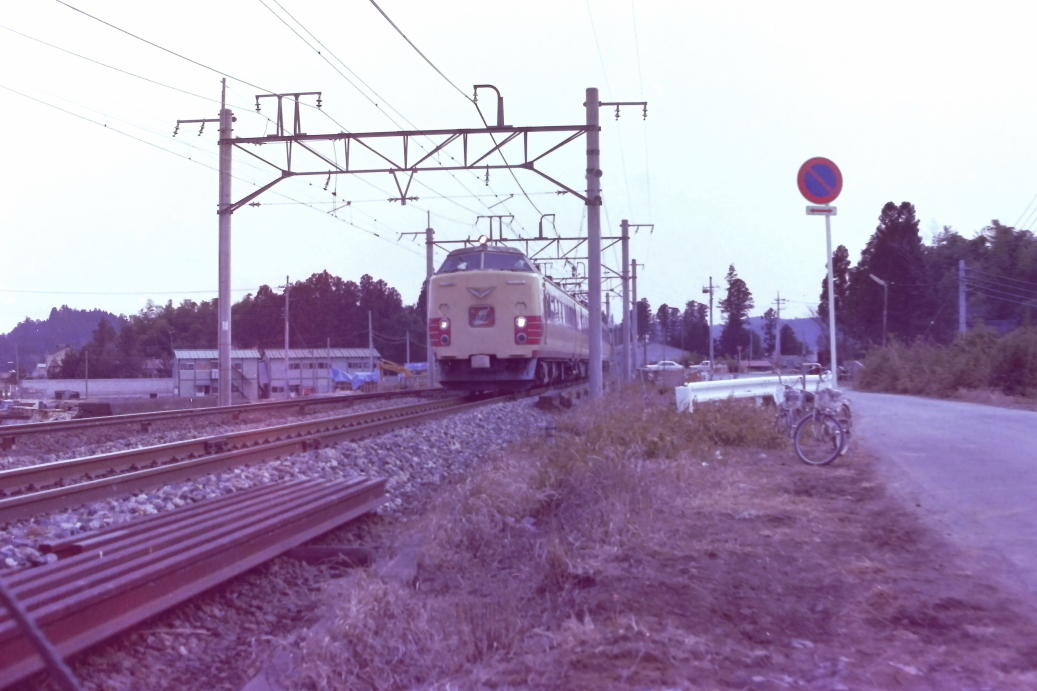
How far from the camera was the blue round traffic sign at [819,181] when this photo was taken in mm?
10797

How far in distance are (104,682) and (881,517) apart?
502cm

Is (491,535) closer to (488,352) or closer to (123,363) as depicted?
(488,352)

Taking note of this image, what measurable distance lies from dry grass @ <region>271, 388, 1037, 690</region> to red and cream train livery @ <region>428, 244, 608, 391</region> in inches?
585

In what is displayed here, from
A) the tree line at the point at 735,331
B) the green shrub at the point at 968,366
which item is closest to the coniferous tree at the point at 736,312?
the tree line at the point at 735,331

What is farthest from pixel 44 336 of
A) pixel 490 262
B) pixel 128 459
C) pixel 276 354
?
pixel 128 459

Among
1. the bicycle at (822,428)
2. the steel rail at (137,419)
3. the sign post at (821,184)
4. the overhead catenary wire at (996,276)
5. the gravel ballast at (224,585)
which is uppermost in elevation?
the overhead catenary wire at (996,276)

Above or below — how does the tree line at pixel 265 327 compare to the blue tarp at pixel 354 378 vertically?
above

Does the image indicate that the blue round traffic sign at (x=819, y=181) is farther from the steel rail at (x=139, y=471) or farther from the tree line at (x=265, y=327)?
the tree line at (x=265, y=327)

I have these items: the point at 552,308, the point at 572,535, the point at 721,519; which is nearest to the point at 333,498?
the point at 572,535

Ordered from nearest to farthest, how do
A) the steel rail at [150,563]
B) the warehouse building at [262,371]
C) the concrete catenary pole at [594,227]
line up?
1. the steel rail at [150,563]
2. the concrete catenary pole at [594,227]
3. the warehouse building at [262,371]

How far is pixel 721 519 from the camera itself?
21.8 ft

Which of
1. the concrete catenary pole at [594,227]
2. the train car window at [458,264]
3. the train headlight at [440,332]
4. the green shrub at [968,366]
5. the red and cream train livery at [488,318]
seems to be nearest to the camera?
the concrete catenary pole at [594,227]

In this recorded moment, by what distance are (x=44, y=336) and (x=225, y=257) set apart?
29160 millimetres

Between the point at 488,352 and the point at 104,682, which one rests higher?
the point at 488,352
